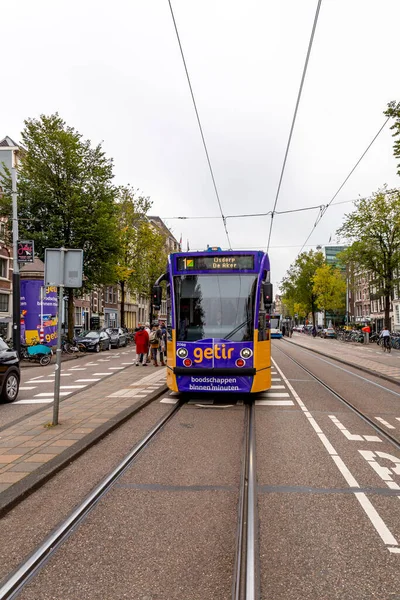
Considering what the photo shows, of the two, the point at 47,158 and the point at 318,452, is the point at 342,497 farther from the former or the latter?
the point at 47,158

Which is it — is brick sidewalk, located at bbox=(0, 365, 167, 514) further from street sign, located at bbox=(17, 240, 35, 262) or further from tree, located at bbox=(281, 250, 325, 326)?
tree, located at bbox=(281, 250, 325, 326)

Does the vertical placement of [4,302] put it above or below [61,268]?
above

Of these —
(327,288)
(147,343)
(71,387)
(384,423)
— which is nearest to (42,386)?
(71,387)

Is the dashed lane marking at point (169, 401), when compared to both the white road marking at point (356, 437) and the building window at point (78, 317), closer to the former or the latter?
the white road marking at point (356, 437)

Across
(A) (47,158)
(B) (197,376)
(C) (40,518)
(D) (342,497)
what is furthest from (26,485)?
(A) (47,158)

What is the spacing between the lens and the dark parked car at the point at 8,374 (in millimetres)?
10070

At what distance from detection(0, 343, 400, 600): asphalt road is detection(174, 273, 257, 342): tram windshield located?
9.15ft

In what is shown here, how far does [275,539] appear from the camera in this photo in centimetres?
357

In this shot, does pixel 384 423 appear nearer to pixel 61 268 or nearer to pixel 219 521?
pixel 219 521

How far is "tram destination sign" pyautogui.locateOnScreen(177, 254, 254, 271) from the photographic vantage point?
396 inches

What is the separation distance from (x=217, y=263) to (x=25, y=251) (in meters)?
12.5

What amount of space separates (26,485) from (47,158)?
987 inches

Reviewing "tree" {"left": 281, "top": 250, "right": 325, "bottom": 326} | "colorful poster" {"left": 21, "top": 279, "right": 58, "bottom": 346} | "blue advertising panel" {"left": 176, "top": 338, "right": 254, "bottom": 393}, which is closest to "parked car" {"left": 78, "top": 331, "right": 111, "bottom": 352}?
"colorful poster" {"left": 21, "top": 279, "right": 58, "bottom": 346}

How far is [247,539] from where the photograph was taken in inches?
140
